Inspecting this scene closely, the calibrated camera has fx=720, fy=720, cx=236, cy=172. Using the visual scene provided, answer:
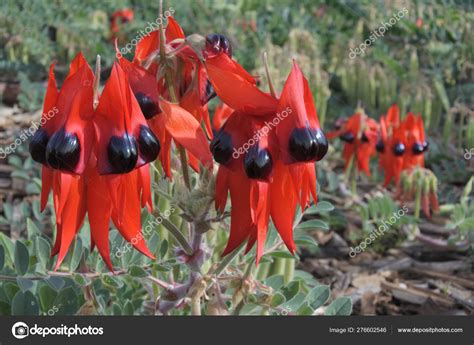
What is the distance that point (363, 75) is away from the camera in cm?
362

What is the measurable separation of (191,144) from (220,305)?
1.33 feet

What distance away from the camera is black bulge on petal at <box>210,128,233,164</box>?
97cm

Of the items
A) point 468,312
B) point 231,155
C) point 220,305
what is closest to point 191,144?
point 231,155

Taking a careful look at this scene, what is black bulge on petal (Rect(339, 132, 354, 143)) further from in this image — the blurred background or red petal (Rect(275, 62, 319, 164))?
red petal (Rect(275, 62, 319, 164))

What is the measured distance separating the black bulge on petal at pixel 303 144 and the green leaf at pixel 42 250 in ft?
1.75

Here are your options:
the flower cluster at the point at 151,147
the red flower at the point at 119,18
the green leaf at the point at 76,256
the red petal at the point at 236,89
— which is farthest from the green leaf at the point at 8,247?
the red flower at the point at 119,18

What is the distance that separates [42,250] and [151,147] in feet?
1.39

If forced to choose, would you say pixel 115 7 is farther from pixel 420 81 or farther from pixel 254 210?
pixel 254 210

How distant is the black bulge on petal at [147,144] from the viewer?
931 mm

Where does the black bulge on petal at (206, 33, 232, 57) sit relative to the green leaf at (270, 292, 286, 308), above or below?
above

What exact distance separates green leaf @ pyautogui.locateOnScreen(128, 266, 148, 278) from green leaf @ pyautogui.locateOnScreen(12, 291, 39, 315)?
193mm

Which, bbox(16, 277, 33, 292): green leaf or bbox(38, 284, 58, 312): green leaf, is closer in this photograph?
bbox(16, 277, 33, 292): green leaf

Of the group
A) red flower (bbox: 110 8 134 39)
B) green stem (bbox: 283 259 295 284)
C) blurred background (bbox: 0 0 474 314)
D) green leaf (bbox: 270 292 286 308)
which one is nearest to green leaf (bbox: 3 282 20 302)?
green leaf (bbox: 270 292 286 308)

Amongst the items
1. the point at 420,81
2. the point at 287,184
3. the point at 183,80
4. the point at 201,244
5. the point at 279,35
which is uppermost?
the point at 279,35
